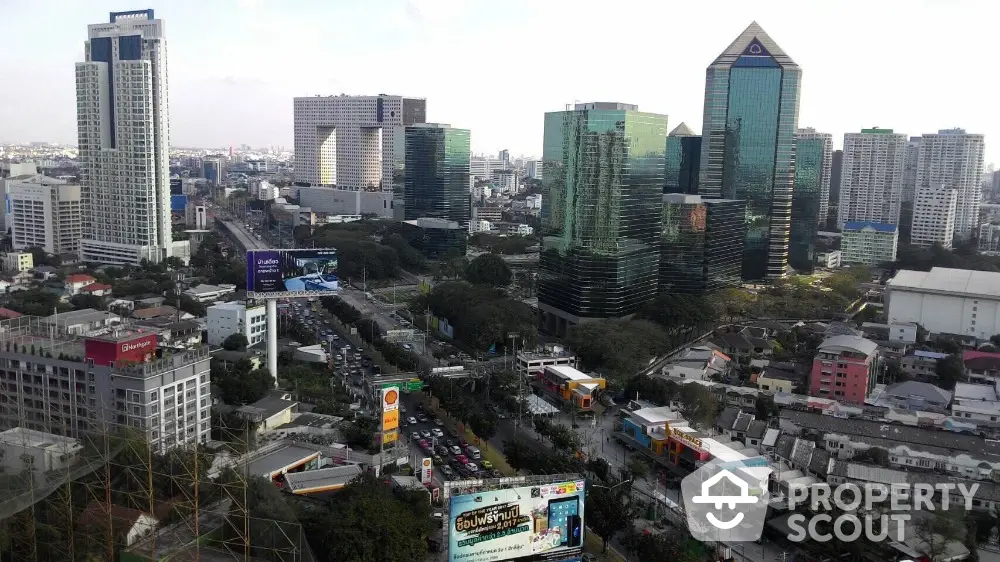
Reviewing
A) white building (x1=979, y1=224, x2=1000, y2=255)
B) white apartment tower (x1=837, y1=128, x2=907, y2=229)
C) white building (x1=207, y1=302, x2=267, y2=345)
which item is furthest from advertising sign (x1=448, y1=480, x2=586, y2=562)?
white building (x1=979, y1=224, x2=1000, y2=255)

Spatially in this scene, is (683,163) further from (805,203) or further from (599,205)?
(599,205)

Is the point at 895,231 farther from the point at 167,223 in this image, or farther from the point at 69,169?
the point at 69,169

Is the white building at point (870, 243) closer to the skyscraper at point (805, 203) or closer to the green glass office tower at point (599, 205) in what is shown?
the skyscraper at point (805, 203)

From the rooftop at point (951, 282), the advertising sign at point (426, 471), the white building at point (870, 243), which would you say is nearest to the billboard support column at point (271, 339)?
the advertising sign at point (426, 471)

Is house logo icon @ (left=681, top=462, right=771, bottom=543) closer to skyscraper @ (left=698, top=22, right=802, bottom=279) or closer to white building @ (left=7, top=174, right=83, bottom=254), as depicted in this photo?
skyscraper @ (left=698, top=22, right=802, bottom=279)

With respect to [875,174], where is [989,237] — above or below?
below

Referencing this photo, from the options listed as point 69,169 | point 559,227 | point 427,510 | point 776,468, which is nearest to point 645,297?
point 559,227

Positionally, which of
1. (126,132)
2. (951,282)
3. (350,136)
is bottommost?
(951,282)

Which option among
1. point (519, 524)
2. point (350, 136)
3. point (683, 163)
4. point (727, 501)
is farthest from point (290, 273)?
point (350, 136)
